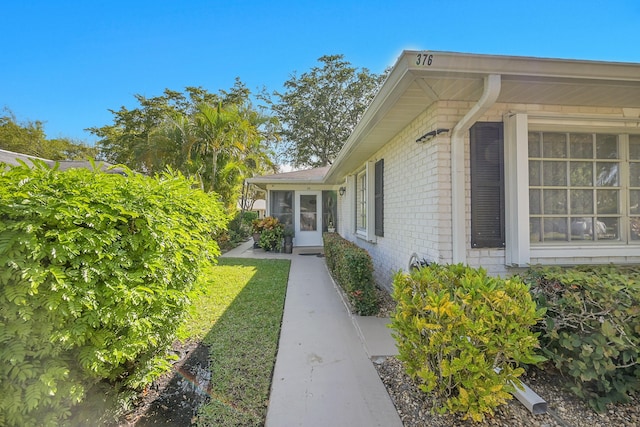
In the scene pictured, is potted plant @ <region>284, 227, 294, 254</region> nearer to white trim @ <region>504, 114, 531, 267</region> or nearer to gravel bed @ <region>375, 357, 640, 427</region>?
white trim @ <region>504, 114, 531, 267</region>

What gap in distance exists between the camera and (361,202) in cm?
779

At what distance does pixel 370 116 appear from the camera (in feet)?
12.3

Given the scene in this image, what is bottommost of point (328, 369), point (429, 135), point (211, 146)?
point (328, 369)

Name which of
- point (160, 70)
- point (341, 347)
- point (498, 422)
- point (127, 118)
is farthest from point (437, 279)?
point (127, 118)

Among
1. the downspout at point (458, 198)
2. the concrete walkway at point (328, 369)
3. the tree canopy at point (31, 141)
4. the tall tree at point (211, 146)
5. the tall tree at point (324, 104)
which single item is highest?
the tall tree at point (324, 104)

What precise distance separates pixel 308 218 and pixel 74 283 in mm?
10287

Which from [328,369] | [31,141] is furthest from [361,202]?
[31,141]

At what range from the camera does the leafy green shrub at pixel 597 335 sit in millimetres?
2010

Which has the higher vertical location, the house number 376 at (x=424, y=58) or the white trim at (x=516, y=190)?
the house number 376 at (x=424, y=58)

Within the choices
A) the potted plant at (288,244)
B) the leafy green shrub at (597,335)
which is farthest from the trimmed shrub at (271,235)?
the leafy green shrub at (597,335)

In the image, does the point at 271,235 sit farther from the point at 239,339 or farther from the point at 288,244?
the point at 239,339

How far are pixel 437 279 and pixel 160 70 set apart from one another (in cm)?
2226

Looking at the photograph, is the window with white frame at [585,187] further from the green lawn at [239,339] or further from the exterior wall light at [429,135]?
the green lawn at [239,339]

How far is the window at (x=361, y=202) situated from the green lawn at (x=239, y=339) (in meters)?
2.41
